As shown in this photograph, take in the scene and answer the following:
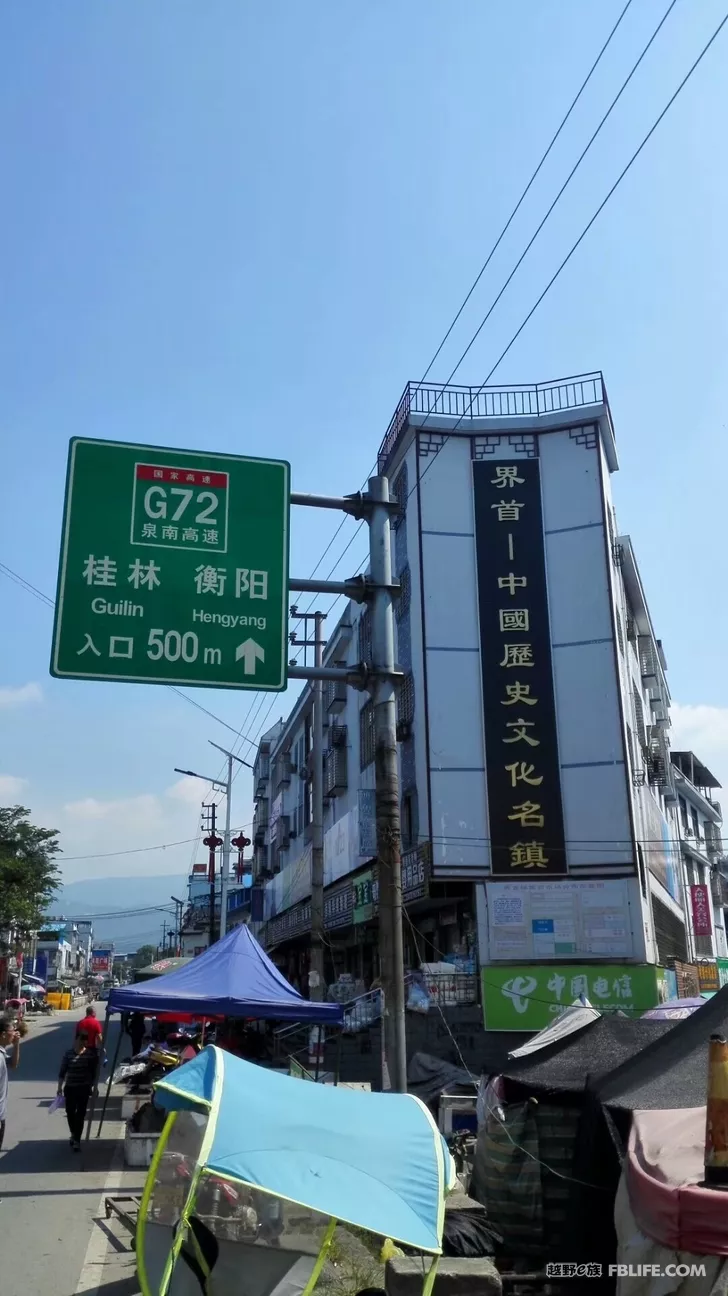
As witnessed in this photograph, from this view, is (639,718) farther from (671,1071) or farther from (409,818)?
(671,1071)

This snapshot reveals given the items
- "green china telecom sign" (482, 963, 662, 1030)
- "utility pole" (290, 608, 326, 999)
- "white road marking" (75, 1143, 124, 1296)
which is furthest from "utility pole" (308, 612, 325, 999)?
"white road marking" (75, 1143, 124, 1296)

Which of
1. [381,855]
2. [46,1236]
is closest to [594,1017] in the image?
[381,855]

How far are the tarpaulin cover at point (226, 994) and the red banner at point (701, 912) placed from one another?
82.5 feet

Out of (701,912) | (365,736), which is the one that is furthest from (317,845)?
(701,912)

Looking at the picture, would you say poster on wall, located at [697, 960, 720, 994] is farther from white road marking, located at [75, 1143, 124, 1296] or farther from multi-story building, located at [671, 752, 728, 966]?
white road marking, located at [75, 1143, 124, 1296]

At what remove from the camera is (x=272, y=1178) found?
473 cm

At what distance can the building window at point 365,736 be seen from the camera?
2848cm

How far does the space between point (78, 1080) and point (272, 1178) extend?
9054 millimetres

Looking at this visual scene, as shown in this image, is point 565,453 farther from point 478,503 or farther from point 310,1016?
point 310,1016

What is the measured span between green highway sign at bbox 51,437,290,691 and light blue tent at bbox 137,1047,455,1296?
3.69 m

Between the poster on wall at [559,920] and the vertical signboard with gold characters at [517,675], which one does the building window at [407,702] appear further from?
the poster on wall at [559,920]

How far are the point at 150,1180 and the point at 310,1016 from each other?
7713mm

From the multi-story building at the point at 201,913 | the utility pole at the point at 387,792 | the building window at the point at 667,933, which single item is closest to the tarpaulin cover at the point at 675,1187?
the utility pole at the point at 387,792

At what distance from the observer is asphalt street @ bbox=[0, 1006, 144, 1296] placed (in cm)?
724
